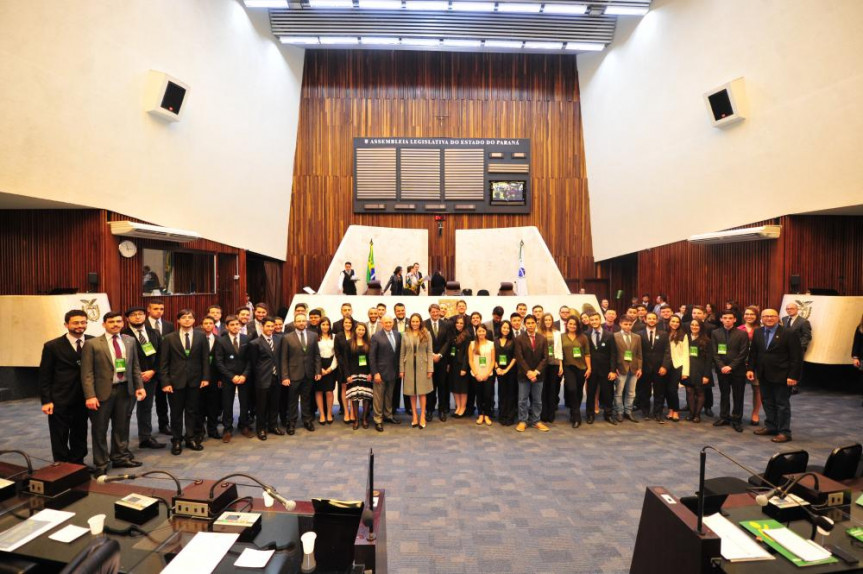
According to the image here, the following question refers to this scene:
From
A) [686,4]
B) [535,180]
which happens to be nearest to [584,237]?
[535,180]

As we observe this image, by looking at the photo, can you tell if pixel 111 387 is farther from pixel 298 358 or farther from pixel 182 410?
pixel 298 358

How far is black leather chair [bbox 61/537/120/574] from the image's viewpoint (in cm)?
108

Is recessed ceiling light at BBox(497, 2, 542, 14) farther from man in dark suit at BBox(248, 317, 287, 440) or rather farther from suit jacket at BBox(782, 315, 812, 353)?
man in dark suit at BBox(248, 317, 287, 440)

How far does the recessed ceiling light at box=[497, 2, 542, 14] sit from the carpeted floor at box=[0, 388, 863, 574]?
1001cm

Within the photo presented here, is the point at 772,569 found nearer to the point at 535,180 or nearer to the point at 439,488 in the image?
the point at 439,488

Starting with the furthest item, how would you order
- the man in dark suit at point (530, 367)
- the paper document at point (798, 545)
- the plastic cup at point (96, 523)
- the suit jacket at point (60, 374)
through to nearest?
Result: the man in dark suit at point (530, 367)
the suit jacket at point (60, 374)
the plastic cup at point (96, 523)
the paper document at point (798, 545)

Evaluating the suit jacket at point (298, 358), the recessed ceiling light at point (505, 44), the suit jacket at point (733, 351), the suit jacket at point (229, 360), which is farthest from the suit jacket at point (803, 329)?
the recessed ceiling light at point (505, 44)

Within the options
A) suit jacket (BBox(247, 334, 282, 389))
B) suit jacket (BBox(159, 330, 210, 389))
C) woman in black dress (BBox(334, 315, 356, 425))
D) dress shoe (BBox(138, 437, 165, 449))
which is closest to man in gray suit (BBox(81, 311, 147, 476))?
suit jacket (BBox(159, 330, 210, 389))

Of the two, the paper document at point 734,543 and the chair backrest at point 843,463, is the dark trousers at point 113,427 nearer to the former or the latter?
the paper document at point 734,543

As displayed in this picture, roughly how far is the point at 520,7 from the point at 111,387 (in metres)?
11.9

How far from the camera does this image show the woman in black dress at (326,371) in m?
5.27

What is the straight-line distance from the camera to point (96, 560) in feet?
3.65

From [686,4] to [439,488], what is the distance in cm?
1122

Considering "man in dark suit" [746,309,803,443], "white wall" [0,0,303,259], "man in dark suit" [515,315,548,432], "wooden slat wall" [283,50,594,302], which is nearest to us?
"man in dark suit" [746,309,803,443]
